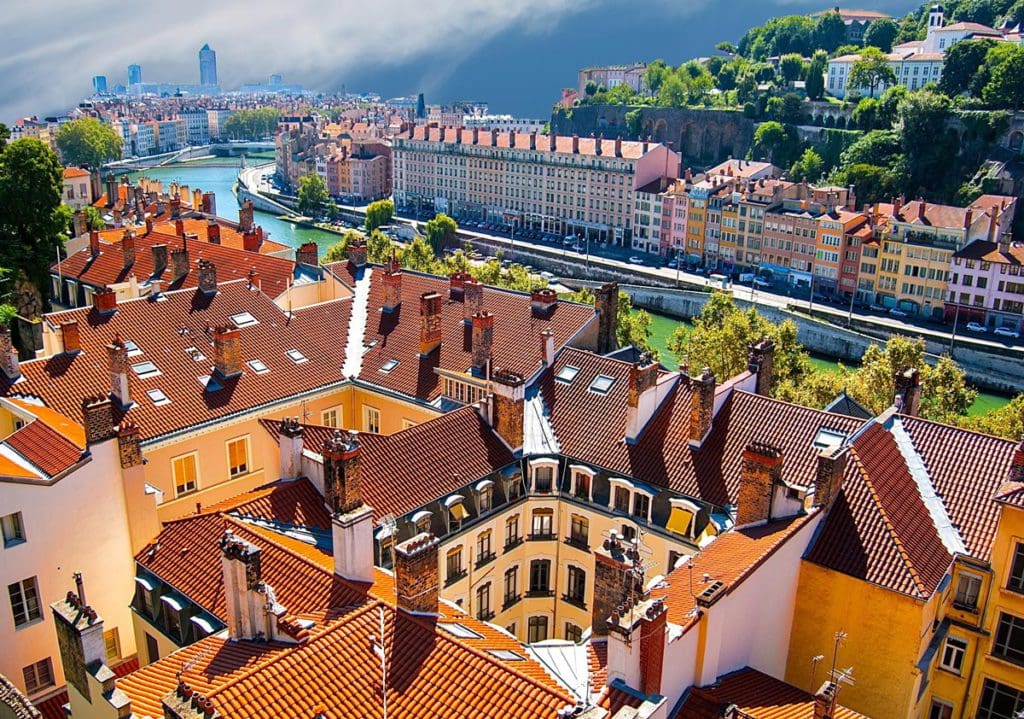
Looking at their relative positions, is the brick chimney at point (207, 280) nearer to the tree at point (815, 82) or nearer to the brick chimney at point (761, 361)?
the brick chimney at point (761, 361)

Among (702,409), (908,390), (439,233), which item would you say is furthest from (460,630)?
(439,233)

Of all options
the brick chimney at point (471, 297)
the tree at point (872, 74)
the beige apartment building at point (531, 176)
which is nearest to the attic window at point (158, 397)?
the brick chimney at point (471, 297)

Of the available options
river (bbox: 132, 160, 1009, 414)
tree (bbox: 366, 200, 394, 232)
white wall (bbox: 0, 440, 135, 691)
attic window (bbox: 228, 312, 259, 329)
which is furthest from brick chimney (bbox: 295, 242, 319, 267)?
tree (bbox: 366, 200, 394, 232)

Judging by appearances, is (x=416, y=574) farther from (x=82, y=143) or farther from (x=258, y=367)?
(x=82, y=143)

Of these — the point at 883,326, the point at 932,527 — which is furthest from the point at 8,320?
the point at 883,326

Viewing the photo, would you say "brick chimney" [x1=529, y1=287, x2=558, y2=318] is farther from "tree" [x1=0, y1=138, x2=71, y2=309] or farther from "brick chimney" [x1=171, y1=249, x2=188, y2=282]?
"tree" [x1=0, y1=138, x2=71, y2=309]

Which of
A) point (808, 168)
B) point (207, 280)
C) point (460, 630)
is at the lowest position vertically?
point (460, 630)
